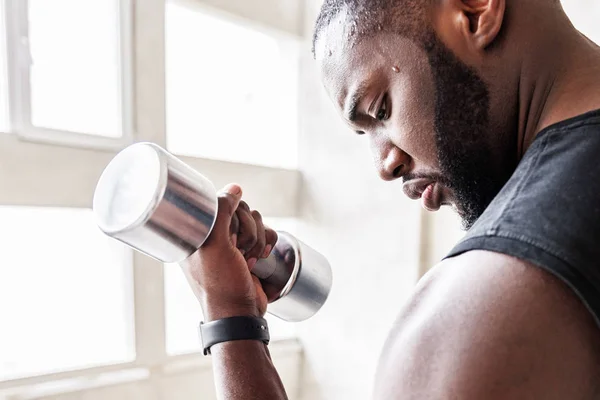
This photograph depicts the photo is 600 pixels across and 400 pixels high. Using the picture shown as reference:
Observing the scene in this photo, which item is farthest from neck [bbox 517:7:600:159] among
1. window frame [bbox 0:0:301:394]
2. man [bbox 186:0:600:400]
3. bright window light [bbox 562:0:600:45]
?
window frame [bbox 0:0:301:394]

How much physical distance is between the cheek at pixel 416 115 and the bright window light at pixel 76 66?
109 centimetres

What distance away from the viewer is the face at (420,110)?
76 centimetres

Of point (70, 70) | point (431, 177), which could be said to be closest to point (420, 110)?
point (431, 177)

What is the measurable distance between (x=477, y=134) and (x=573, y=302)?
30 centimetres

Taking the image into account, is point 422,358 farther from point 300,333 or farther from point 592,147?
point 300,333

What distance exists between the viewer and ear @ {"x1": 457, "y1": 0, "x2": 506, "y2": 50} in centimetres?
72

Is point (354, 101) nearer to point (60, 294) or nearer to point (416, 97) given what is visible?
point (416, 97)

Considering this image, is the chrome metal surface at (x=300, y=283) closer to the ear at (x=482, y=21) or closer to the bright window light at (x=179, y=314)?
the ear at (x=482, y=21)

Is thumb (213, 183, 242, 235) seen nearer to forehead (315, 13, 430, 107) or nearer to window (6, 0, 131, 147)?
forehead (315, 13, 430, 107)

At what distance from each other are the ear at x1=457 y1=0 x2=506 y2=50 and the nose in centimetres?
20

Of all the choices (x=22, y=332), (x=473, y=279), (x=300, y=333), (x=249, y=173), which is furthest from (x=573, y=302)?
(x=300, y=333)

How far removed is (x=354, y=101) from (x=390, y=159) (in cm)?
11

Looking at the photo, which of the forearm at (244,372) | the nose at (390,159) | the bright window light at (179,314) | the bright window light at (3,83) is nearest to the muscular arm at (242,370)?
the forearm at (244,372)

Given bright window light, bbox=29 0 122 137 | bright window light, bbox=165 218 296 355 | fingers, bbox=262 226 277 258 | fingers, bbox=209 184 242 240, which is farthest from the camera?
bright window light, bbox=165 218 296 355
